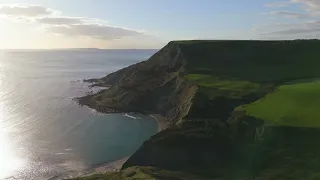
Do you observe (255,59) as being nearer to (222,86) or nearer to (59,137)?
(222,86)

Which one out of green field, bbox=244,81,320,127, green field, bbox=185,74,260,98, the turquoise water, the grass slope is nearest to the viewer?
green field, bbox=244,81,320,127

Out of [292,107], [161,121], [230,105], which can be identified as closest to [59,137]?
[161,121]

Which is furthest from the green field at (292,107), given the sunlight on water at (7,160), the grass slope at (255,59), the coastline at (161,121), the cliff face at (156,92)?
the sunlight on water at (7,160)

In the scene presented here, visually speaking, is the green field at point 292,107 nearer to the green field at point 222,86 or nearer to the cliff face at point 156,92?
the green field at point 222,86

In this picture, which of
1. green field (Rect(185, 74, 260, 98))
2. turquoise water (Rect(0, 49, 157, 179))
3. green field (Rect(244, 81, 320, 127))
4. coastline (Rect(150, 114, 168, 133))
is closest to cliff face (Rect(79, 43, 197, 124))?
coastline (Rect(150, 114, 168, 133))

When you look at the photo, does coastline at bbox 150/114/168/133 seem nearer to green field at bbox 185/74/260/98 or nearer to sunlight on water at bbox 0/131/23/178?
green field at bbox 185/74/260/98

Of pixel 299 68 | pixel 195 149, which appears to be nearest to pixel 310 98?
pixel 195 149
